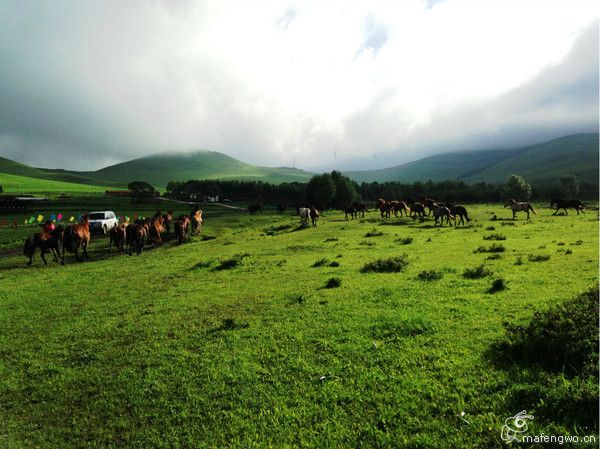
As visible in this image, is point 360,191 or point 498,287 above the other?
point 360,191

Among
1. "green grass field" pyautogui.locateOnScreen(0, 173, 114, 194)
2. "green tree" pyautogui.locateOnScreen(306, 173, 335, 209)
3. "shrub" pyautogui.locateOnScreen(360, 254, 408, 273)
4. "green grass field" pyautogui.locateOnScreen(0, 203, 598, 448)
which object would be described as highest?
"green grass field" pyautogui.locateOnScreen(0, 173, 114, 194)

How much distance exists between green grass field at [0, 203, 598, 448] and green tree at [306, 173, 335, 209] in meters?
78.5

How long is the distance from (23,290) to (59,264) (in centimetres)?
931

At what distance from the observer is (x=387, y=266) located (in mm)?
16500

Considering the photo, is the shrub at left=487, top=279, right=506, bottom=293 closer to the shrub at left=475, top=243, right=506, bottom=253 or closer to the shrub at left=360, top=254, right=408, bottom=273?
the shrub at left=360, top=254, right=408, bottom=273

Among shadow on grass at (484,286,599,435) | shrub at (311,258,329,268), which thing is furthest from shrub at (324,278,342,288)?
shadow on grass at (484,286,599,435)

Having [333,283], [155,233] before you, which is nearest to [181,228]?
[155,233]

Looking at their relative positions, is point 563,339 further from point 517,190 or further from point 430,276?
point 517,190

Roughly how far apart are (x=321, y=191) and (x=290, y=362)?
289 feet

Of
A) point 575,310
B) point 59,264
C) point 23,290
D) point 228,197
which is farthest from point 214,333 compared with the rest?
point 228,197

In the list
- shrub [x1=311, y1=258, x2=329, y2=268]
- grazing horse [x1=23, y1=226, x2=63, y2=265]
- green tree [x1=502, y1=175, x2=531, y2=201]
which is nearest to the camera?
shrub [x1=311, y1=258, x2=329, y2=268]

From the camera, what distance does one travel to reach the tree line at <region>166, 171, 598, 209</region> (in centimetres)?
10019

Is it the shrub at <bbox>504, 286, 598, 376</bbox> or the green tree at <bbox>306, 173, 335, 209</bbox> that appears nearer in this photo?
the shrub at <bbox>504, 286, 598, 376</bbox>

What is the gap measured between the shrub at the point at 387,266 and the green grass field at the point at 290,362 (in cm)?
45
